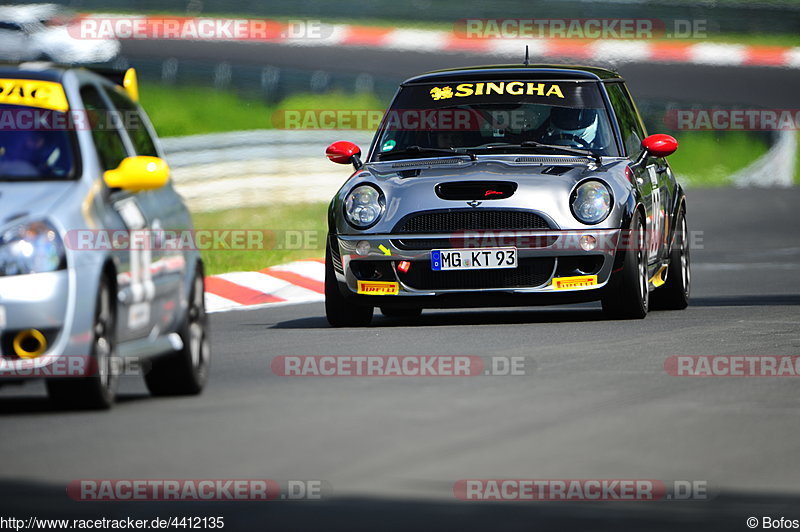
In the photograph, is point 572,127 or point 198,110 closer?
point 572,127

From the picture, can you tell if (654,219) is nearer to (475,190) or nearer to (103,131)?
(475,190)

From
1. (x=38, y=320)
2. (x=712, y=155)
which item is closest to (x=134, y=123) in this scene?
(x=38, y=320)

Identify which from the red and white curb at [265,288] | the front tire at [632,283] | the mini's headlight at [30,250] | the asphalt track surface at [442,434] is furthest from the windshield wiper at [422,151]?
the mini's headlight at [30,250]

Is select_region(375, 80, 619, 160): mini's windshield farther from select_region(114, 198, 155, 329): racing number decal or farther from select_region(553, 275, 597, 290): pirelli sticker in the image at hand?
select_region(114, 198, 155, 329): racing number decal

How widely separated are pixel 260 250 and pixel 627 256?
8.37m

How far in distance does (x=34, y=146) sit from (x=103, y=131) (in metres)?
0.38

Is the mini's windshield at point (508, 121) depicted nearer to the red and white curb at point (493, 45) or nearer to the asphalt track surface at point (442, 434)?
the asphalt track surface at point (442, 434)

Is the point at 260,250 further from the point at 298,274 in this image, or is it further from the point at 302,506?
the point at 302,506

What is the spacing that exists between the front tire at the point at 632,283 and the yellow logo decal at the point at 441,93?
5.48 ft

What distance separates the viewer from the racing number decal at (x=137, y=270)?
8383mm

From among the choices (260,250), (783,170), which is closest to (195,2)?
(783,170)

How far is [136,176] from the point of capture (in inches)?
331

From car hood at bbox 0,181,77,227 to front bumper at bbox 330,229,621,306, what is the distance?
4.20 m

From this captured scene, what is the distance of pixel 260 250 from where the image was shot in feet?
66.0
